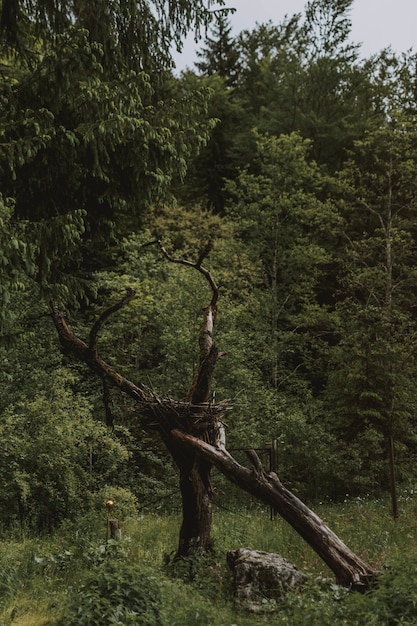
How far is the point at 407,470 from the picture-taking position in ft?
53.3

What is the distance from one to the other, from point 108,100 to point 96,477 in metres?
7.84

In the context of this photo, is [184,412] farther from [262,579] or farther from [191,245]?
[191,245]

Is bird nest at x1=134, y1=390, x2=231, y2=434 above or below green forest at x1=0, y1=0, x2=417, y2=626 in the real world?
below

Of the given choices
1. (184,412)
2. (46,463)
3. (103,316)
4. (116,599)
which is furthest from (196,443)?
(46,463)

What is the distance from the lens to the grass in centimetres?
518

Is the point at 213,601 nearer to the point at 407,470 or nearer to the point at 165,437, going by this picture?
the point at 165,437

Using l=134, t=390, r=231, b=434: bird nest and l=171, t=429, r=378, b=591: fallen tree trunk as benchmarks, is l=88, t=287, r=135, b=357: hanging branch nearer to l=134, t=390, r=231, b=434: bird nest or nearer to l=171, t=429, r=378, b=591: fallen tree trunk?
l=134, t=390, r=231, b=434: bird nest

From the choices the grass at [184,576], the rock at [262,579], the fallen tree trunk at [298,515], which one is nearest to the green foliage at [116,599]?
the grass at [184,576]

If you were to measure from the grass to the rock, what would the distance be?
0.21 metres

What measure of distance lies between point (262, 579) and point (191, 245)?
15.1 metres

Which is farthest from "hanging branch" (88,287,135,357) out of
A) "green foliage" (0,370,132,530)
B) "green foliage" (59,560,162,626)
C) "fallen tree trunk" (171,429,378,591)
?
"green foliage" (59,560,162,626)

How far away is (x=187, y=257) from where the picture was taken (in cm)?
1978

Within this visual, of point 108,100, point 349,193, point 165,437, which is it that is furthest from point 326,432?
point 108,100

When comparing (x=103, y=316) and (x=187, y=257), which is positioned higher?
(x=187, y=257)
